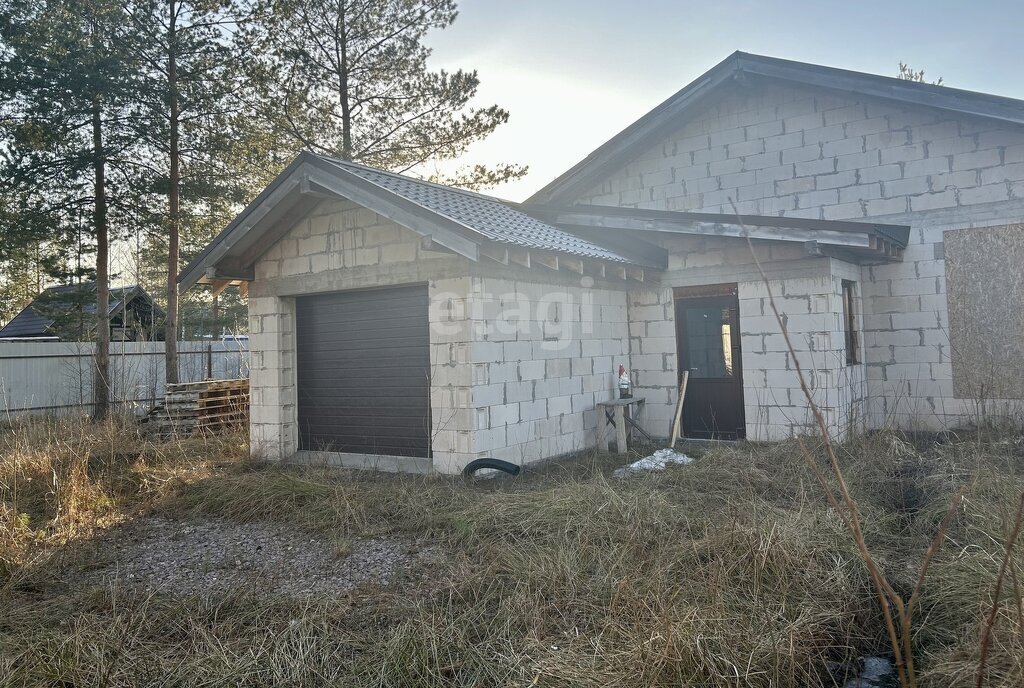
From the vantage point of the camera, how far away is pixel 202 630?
406cm

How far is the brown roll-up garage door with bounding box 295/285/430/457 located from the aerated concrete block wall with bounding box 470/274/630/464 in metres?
0.88

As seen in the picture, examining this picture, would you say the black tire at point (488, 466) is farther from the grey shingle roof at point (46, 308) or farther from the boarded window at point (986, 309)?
the grey shingle roof at point (46, 308)

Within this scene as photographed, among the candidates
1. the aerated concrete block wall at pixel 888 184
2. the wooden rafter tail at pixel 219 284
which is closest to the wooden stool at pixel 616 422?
the aerated concrete block wall at pixel 888 184

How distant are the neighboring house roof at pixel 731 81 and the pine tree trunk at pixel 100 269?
10579 millimetres

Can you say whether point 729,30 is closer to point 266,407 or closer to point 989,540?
point 989,540

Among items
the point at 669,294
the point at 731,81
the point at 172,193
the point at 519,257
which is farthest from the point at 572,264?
the point at 172,193

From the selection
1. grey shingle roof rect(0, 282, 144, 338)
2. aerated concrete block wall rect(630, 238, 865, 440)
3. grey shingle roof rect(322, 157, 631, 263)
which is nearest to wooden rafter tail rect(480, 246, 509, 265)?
grey shingle roof rect(322, 157, 631, 263)

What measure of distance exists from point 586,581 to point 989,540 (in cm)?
283

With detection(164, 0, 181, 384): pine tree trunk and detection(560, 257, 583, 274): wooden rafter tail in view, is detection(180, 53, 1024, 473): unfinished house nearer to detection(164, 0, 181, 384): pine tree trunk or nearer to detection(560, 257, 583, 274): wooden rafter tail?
detection(560, 257, 583, 274): wooden rafter tail

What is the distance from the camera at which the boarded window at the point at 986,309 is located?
954 centimetres

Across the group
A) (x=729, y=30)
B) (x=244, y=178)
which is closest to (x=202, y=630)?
(x=729, y=30)

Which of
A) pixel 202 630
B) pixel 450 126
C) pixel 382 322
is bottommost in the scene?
pixel 202 630

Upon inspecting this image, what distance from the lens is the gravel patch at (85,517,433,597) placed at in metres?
5.12

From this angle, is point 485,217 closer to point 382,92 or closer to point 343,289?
point 343,289
